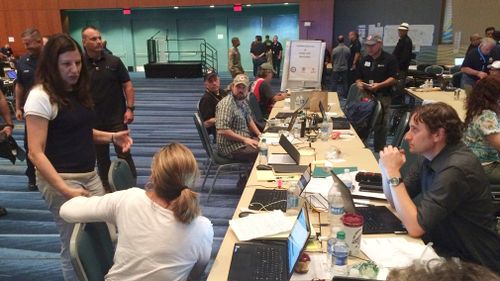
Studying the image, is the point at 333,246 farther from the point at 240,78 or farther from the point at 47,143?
the point at 240,78

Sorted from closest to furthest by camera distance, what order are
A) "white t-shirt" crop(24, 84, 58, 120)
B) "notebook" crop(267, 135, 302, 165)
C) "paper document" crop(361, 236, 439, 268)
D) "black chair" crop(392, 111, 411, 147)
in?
"paper document" crop(361, 236, 439, 268)
"white t-shirt" crop(24, 84, 58, 120)
"notebook" crop(267, 135, 302, 165)
"black chair" crop(392, 111, 411, 147)

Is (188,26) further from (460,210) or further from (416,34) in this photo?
(460,210)

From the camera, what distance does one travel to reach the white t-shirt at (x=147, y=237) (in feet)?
5.39

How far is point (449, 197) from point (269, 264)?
88 cm

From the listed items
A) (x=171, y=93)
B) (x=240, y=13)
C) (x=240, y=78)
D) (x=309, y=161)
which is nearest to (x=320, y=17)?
(x=240, y=13)

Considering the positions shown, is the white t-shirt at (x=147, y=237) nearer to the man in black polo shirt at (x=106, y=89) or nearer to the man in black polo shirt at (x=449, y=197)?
the man in black polo shirt at (x=449, y=197)

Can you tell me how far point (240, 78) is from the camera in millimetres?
4094

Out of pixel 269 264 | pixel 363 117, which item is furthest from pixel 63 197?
pixel 363 117

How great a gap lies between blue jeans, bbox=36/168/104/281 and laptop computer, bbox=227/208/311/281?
3.11 ft

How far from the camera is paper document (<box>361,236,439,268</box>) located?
1778mm

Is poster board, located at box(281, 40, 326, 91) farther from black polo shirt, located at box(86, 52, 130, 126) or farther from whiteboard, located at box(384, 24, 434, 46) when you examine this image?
whiteboard, located at box(384, 24, 434, 46)

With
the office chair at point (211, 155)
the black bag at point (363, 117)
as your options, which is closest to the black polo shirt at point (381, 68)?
the black bag at point (363, 117)

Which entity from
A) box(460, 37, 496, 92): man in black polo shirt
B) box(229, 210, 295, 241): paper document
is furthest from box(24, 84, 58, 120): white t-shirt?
box(460, 37, 496, 92): man in black polo shirt

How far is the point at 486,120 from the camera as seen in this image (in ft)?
9.83
